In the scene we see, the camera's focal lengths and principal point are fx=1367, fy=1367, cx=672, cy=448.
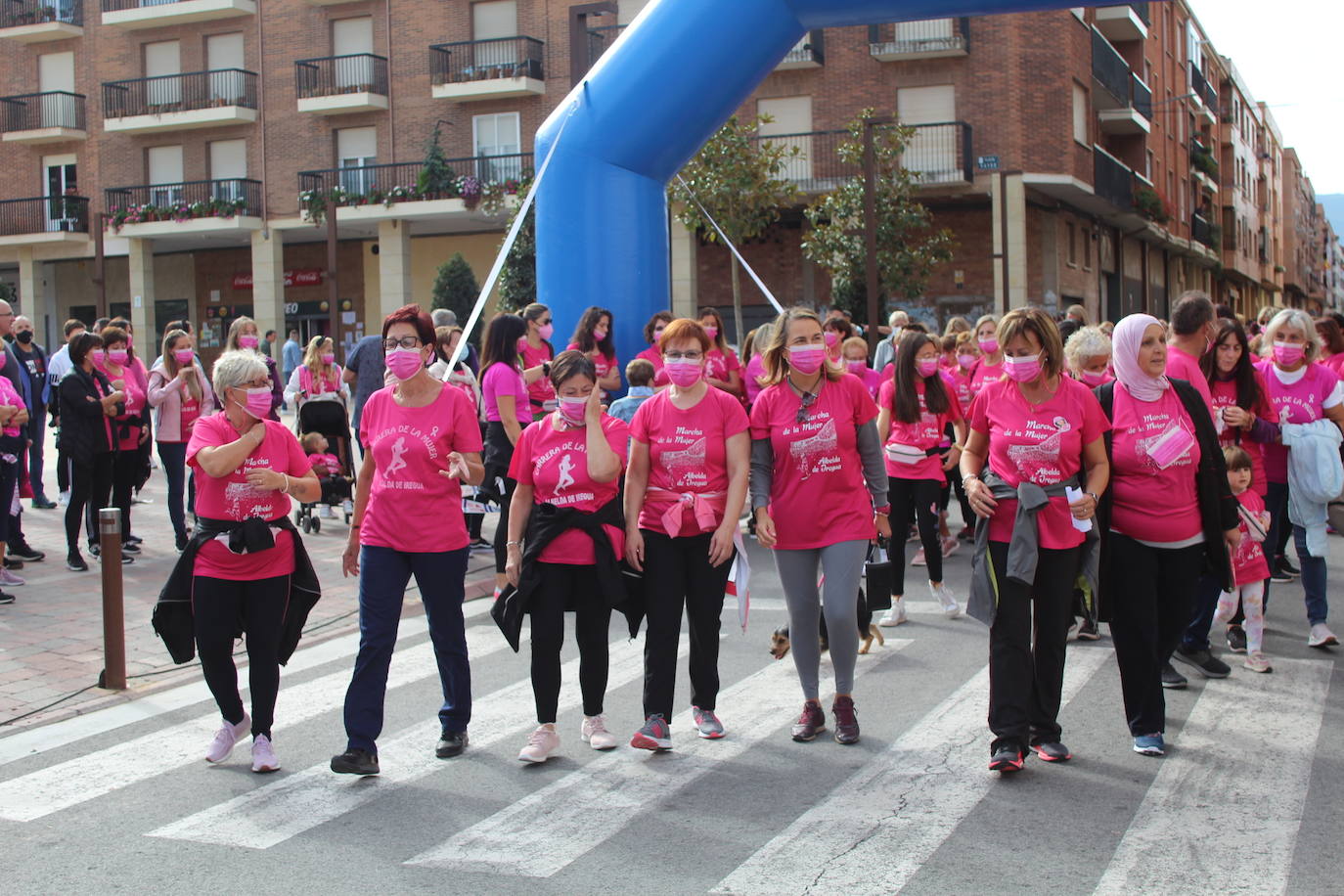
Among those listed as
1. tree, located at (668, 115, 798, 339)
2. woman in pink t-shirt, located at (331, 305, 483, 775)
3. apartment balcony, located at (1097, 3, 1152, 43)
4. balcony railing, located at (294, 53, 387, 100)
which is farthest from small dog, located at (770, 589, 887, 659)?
apartment balcony, located at (1097, 3, 1152, 43)

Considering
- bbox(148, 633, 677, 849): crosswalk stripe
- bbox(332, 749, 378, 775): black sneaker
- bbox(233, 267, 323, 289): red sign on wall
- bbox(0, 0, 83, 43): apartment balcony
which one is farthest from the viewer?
bbox(0, 0, 83, 43): apartment balcony

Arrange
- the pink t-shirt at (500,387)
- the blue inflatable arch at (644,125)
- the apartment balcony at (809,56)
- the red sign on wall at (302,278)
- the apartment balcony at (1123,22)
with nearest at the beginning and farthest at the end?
the pink t-shirt at (500,387), the blue inflatable arch at (644,125), the apartment balcony at (809,56), the apartment balcony at (1123,22), the red sign on wall at (302,278)

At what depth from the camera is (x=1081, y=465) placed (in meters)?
5.46

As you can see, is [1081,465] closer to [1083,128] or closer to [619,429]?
[619,429]

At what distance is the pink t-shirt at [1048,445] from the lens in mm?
5320

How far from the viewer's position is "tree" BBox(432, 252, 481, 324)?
1283 inches

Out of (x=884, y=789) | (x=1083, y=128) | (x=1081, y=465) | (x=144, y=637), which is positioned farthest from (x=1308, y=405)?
(x=1083, y=128)

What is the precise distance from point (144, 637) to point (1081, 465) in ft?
18.6

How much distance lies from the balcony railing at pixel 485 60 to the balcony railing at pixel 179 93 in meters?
5.72

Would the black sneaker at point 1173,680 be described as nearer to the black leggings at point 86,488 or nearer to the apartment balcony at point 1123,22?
the black leggings at point 86,488

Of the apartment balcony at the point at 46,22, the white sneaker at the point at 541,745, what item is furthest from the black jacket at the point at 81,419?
the apartment balcony at the point at 46,22

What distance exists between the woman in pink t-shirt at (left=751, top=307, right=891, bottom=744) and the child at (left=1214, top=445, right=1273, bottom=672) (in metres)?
2.25

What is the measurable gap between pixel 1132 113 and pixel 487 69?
57.8 ft

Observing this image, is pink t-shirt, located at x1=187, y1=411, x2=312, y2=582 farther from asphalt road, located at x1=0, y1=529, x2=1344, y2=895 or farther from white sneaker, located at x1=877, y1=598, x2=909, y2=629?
white sneaker, located at x1=877, y1=598, x2=909, y2=629
